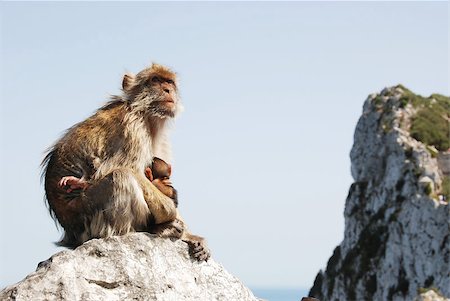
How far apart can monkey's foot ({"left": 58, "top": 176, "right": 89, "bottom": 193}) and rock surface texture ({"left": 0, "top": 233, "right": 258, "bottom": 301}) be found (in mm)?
672

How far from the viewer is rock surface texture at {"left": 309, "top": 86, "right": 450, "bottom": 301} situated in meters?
51.6

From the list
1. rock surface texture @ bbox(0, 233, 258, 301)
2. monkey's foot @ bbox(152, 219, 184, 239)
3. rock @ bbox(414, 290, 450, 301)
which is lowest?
rock surface texture @ bbox(0, 233, 258, 301)

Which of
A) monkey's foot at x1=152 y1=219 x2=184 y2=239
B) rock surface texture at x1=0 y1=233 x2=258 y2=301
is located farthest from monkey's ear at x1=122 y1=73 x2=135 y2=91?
rock surface texture at x1=0 y1=233 x2=258 y2=301

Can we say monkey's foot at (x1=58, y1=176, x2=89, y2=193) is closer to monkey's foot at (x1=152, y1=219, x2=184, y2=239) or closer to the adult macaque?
the adult macaque

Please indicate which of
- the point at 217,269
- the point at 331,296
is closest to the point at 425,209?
the point at 331,296

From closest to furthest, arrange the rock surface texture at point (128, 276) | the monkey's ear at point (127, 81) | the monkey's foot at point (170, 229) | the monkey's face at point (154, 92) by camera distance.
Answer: the rock surface texture at point (128, 276), the monkey's foot at point (170, 229), the monkey's face at point (154, 92), the monkey's ear at point (127, 81)

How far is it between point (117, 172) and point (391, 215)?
164 ft

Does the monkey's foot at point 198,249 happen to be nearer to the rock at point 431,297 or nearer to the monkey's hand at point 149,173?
the monkey's hand at point 149,173

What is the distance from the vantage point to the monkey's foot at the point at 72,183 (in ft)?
24.4

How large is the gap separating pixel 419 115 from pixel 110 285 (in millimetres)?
56412

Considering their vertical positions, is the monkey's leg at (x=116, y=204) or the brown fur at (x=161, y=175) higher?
the brown fur at (x=161, y=175)

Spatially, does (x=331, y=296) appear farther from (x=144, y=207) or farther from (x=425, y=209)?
(x=144, y=207)

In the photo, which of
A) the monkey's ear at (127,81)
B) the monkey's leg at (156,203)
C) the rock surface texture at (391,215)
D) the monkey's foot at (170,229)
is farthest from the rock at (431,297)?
the monkey's leg at (156,203)

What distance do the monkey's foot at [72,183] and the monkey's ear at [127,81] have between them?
1.18 m
